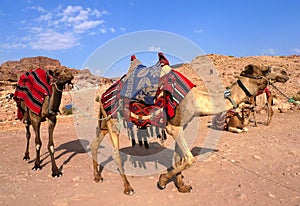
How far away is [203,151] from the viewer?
713 centimetres

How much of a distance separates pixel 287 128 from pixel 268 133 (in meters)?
1.17

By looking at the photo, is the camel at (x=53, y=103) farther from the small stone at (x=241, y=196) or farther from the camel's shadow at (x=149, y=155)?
the small stone at (x=241, y=196)

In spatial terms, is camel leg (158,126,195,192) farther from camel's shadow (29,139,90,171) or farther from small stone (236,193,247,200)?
camel's shadow (29,139,90,171)

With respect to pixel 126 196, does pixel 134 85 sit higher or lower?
higher

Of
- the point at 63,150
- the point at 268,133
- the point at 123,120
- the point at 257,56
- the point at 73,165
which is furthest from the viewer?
the point at 257,56

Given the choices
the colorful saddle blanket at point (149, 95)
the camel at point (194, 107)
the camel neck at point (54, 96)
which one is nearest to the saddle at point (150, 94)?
the colorful saddle blanket at point (149, 95)

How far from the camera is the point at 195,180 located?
516 centimetres

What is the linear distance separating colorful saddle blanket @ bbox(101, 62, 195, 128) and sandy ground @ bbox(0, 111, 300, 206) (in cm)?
138

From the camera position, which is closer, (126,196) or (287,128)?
(126,196)

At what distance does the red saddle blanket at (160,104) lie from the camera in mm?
4391

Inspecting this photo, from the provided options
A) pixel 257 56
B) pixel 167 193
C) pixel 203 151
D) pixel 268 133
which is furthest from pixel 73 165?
pixel 257 56

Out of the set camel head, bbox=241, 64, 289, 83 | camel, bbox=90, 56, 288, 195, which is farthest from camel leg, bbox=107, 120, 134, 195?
camel head, bbox=241, 64, 289, 83

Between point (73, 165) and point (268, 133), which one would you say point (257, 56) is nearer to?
point (268, 133)

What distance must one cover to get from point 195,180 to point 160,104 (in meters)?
1.87
